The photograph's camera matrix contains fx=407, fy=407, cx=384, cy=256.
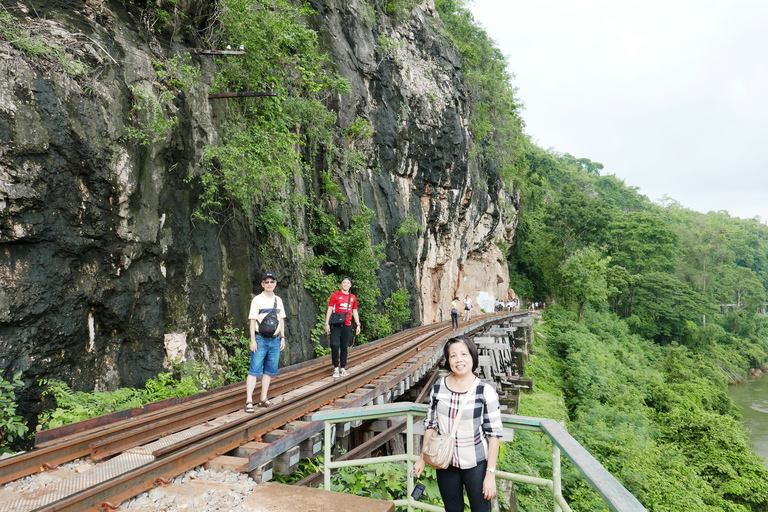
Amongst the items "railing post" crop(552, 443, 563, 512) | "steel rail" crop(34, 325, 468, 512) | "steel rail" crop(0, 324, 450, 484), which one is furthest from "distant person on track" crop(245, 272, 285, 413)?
"railing post" crop(552, 443, 563, 512)

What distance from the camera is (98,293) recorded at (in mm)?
5773

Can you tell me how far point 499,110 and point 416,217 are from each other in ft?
61.9

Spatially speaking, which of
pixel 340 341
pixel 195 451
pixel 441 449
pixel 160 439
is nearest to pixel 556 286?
pixel 340 341

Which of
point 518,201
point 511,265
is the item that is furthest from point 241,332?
point 511,265

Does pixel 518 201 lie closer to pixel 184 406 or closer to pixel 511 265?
pixel 511 265

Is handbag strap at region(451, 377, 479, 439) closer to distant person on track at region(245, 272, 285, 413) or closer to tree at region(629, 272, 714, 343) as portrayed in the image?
distant person on track at region(245, 272, 285, 413)

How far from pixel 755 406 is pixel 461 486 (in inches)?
1566

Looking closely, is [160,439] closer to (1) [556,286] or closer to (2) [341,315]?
(2) [341,315]

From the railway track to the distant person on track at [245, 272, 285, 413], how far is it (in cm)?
46

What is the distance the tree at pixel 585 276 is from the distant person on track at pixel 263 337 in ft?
117

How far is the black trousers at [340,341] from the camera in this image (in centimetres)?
718

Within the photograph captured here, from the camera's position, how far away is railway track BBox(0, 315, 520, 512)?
10.2 ft

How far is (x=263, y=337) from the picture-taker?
16.9 feet

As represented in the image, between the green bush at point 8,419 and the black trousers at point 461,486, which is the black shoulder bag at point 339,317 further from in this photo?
the black trousers at point 461,486
